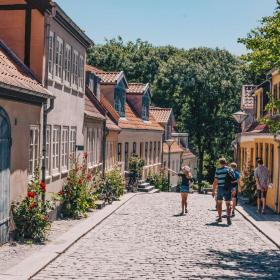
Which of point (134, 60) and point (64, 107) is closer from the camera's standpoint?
point (64, 107)

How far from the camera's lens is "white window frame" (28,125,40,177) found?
1547 cm

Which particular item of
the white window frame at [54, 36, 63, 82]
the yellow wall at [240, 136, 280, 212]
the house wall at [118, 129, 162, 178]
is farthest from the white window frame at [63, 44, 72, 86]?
the house wall at [118, 129, 162, 178]

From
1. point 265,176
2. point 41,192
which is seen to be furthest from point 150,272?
point 265,176

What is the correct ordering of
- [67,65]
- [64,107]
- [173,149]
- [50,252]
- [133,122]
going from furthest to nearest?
[173,149] → [133,122] → [67,65] → [64,107] → [50,252]

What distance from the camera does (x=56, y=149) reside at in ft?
62.0

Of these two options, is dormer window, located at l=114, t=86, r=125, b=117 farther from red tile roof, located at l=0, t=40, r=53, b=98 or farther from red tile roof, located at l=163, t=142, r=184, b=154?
red tile roof, located at l=0, t=40, r=53, b=98

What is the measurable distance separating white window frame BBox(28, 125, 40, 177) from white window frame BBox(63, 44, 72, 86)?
4.15 m

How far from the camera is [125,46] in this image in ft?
226

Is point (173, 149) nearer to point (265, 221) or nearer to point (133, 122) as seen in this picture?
point (133, 122)

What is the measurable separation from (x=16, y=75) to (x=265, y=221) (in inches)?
372

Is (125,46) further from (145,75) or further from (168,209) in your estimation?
(168,209)

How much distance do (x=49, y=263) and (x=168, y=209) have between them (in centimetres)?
1228

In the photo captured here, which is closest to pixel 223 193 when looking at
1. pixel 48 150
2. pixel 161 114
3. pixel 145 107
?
pixel 48 150

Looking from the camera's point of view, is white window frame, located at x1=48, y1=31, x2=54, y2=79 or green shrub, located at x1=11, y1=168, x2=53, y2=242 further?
white window frame, located at x1=48, y1=31, x2=54, y2=79
